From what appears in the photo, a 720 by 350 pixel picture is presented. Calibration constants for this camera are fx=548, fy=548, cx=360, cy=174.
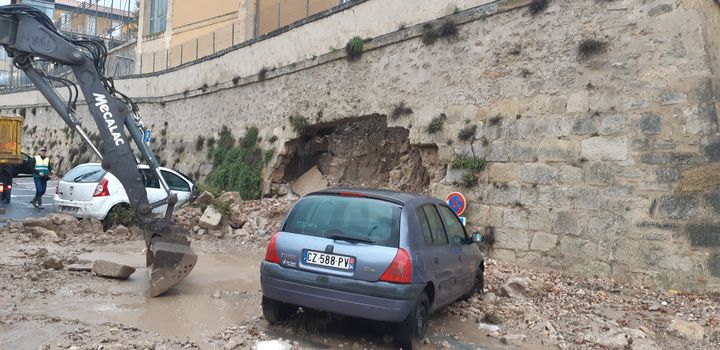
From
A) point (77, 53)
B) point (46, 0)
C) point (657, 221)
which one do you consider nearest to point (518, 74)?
point (657, 221)

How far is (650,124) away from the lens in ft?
26.4

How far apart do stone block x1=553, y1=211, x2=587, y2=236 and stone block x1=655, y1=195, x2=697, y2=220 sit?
3.51ft

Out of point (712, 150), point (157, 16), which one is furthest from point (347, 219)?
point (157, 16)

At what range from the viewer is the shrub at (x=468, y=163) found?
32.6ft

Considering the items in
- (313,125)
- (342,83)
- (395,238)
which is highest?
(342,83)

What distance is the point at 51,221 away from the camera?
34.2 feet

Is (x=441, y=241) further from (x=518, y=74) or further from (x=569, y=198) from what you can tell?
(x=518, y=74)

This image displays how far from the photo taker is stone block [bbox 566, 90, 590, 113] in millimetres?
8742

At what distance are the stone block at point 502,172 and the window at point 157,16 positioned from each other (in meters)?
21.7

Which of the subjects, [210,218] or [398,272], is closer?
[398,272]

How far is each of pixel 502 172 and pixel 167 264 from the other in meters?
5.79

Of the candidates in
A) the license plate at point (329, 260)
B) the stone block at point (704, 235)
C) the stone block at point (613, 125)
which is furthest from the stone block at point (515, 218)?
the license plate at point (329, 260)

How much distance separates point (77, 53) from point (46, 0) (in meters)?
50.4

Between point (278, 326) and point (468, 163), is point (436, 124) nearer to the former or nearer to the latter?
point (468, 163)
